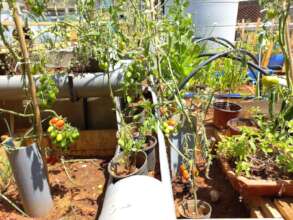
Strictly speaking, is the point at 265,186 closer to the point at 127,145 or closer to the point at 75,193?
the point at 127,145

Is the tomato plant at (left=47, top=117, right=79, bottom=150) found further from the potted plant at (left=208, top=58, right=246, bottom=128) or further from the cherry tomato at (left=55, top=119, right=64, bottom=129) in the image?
the potted plant at (left=208, top=58, right=246, bottom=128)

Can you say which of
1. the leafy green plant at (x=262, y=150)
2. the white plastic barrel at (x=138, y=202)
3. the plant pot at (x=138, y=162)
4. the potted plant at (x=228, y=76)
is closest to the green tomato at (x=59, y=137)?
the plant pot at (x=138, y=162)

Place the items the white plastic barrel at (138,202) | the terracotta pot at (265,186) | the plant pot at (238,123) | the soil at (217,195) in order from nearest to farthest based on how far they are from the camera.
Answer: the white plastic barrel at (138,202), the terracotta pot at (265,186), the soil at (217,195), the plant pot at (238,123)

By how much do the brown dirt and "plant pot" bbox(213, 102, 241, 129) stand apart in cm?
110

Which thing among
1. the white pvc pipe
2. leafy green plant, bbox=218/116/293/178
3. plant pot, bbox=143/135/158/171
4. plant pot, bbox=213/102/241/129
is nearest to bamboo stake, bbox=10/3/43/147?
the white pvc pipe

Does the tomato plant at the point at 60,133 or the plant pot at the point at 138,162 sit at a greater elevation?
the tomato plant at the point at 60,133

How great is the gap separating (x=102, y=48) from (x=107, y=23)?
5.5 inches

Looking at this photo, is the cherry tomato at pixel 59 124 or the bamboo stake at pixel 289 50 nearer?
the cherry tomato at pixel 59 124

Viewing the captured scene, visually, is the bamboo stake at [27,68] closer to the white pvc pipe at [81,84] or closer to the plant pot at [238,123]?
the white pvc pipe at [81,84]

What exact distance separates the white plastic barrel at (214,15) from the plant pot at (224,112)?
2.58 meters

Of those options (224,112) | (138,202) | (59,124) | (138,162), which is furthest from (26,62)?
(224,112)

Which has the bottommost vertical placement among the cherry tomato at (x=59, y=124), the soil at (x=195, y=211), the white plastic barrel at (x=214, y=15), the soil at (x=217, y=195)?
the soil at (x=217, y=195)

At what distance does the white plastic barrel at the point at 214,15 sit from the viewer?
4.81 metres

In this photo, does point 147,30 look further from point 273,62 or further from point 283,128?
point 273,62
